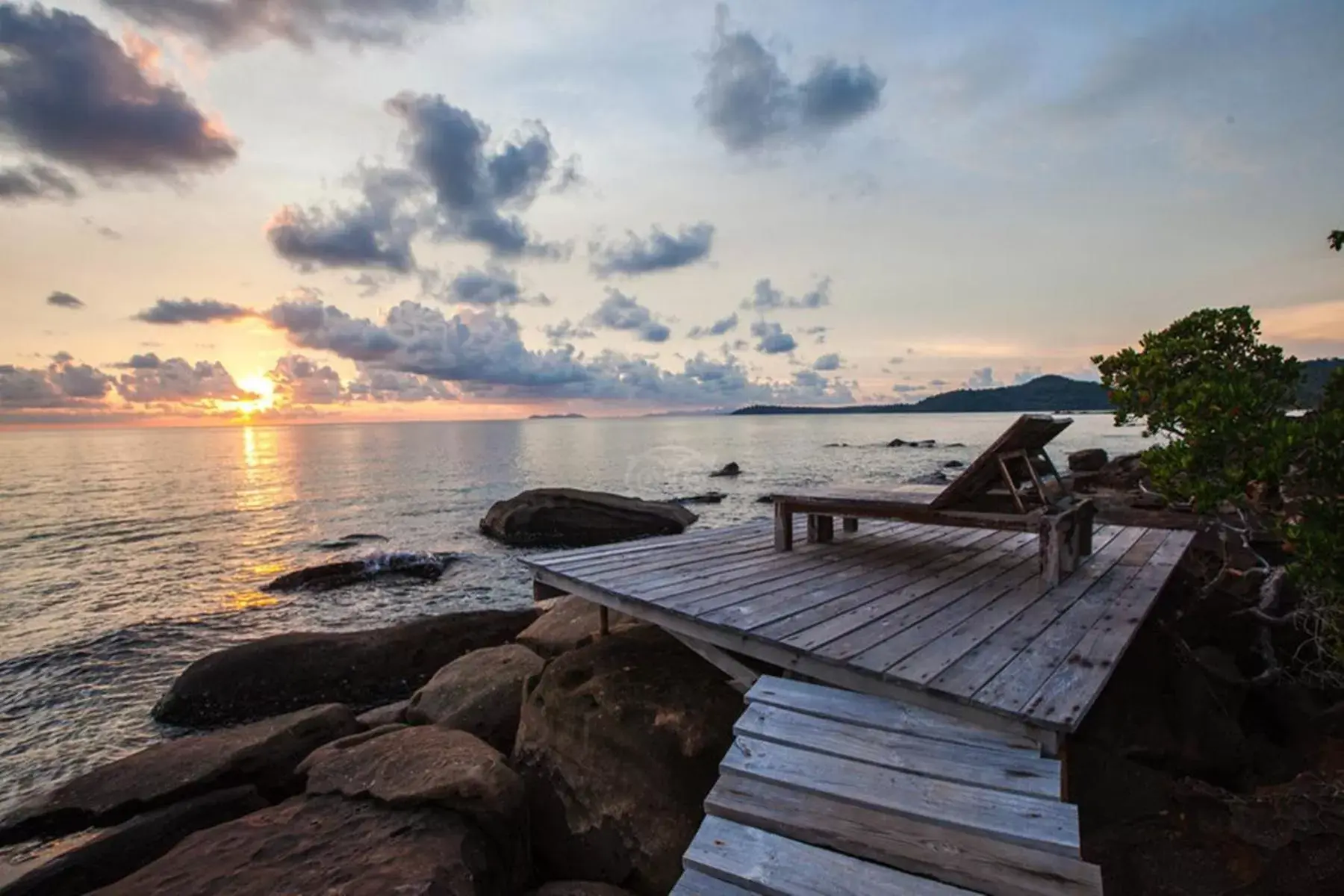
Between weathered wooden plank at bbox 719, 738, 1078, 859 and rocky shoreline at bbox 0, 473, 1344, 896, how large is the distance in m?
1.46

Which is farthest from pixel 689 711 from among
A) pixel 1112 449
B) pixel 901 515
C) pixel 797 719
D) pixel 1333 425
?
pixel 1112 449

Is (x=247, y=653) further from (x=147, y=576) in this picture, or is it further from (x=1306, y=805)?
(x=147, y=576)

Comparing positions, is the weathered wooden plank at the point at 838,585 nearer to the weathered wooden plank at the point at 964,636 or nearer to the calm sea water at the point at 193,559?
the weathered wooden plank at the point at 964,636

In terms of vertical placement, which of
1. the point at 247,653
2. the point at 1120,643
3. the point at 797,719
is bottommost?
the point at 247,653

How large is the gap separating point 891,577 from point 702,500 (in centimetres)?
2754

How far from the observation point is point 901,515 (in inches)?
239

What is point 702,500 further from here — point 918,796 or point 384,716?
point 918,796

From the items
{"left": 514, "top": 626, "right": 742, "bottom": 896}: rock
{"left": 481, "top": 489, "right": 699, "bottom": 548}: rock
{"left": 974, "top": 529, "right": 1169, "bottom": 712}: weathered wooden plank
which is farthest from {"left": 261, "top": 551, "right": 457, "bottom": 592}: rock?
{"left": 974, "top": 529, "right": 1169, "bottom": 712}: weathered wooden plank

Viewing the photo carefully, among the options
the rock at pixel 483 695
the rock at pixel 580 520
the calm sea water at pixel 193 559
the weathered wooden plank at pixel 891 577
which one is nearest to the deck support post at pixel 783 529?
the weathered wooden plank at pixel 891 577

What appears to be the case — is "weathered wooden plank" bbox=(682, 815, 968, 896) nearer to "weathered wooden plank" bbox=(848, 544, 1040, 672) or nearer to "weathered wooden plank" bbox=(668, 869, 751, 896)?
"weathered wooden plank" bbox=(668, 869, 751, 896)

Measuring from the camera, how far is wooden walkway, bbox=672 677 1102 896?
8.69 feet

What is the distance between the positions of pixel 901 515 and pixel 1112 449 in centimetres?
6517

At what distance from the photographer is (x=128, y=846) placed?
5.57 metres

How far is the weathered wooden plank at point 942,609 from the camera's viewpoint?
4.10 metres
